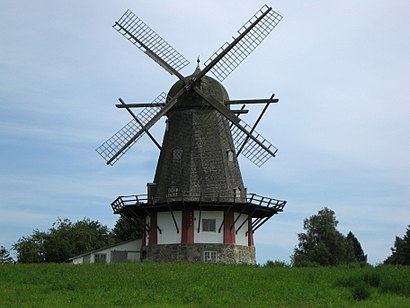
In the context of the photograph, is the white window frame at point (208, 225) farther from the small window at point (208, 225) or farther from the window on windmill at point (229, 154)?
the window on windmill at point (229, 154)

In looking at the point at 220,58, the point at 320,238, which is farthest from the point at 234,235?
the point at 320,238

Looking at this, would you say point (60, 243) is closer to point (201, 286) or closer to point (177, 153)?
point (177, 153)

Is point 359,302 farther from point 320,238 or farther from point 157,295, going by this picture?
point 320,238

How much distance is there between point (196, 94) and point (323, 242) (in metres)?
28.8

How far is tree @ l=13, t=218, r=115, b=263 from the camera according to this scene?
5094cm

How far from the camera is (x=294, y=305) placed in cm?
1794

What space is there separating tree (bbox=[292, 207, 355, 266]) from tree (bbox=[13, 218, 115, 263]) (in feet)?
61.5

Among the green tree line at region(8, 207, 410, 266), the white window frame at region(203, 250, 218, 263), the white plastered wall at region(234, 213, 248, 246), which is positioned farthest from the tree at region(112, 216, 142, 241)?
the white window frame at region(203, 250, 218, 263)

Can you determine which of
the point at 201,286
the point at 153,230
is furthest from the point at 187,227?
the point at 201,286

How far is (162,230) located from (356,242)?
4952 centimetres

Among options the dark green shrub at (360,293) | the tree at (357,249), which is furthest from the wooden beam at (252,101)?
the tree at (357,249)

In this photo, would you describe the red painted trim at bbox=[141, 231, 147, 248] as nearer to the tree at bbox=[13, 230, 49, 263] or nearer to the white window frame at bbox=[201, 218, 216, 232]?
the white window frame at bbox=[201, 218, 216, 232]

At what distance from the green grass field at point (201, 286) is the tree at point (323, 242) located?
3234 centimetres

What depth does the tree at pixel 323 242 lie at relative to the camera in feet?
193
